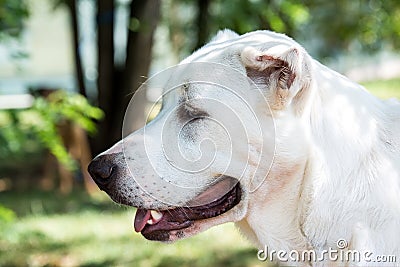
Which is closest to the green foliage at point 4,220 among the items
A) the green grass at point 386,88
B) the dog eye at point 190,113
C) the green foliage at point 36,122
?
the green foliage at point 36,122

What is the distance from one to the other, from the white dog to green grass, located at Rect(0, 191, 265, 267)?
7.42 feet

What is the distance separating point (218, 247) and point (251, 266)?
0.59 metres

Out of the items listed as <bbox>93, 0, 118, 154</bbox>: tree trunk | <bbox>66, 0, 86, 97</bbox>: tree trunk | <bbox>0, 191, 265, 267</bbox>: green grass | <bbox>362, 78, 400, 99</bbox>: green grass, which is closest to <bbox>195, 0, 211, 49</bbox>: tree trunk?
<bbox>93, 0, 118, 154</bbox>: tree trunk

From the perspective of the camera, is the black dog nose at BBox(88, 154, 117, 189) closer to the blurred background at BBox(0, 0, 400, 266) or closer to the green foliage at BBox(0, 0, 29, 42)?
the blurred background at BBox(0, 0, 400, 266)

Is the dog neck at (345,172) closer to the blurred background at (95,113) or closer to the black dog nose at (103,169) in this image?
the black dog nose at (103,169)

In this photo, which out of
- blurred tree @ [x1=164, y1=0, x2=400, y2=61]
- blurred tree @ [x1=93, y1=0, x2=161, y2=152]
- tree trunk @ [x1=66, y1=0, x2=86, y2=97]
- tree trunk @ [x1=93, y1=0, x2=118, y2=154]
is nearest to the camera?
blurred tree @ [x1=164, y1=0, x2=400, y2=61]

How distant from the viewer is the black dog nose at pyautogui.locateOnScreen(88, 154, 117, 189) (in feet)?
8.43

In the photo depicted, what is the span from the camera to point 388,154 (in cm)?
250

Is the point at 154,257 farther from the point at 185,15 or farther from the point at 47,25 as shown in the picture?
the point at 47,25

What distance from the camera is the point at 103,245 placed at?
628 centimetres

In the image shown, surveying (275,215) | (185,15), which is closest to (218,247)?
(275,215)

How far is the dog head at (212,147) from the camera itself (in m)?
2.51

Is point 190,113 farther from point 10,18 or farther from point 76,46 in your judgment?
point 76,46

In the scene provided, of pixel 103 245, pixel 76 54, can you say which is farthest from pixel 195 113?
pixel 76 54
